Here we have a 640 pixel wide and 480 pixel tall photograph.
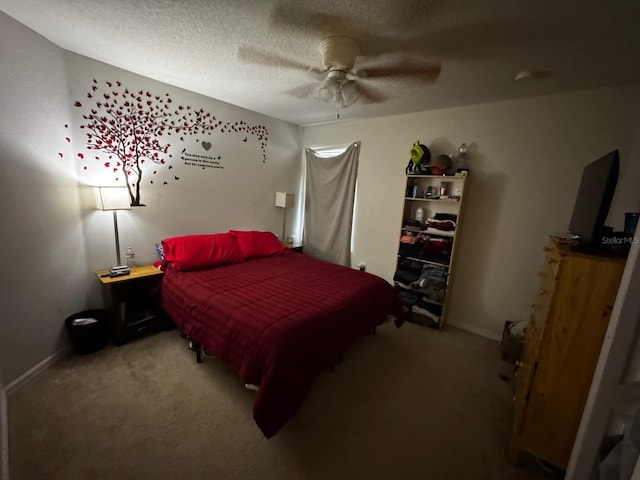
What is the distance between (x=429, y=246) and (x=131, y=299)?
10.4ft

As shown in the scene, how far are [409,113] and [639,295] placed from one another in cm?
282

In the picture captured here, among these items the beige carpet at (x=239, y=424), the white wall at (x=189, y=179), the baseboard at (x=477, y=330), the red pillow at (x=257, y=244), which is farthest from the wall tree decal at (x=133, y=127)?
the baseboard at (x=477, y=330)

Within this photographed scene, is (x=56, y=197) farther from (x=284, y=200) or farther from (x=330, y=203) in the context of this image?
(x=330, y=203)

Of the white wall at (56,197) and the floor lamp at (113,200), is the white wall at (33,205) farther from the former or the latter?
the floor lamp at (113,200)

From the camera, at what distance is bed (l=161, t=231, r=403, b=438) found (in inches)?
59.9

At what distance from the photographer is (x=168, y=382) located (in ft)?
6.36

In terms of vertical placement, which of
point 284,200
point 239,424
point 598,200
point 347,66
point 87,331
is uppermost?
point 347,66

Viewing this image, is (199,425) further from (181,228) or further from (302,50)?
(302,50)

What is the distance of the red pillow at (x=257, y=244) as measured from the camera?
127 inches

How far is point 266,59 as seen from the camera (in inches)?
77.6

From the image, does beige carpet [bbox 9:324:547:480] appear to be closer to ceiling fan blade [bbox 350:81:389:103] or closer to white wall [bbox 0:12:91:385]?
white wall [bbox 0:12:91:385]

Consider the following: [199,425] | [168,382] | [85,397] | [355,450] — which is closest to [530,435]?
[355,450]

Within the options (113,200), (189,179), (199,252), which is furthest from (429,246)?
(113,200)

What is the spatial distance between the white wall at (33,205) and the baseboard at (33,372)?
30 millimetres
